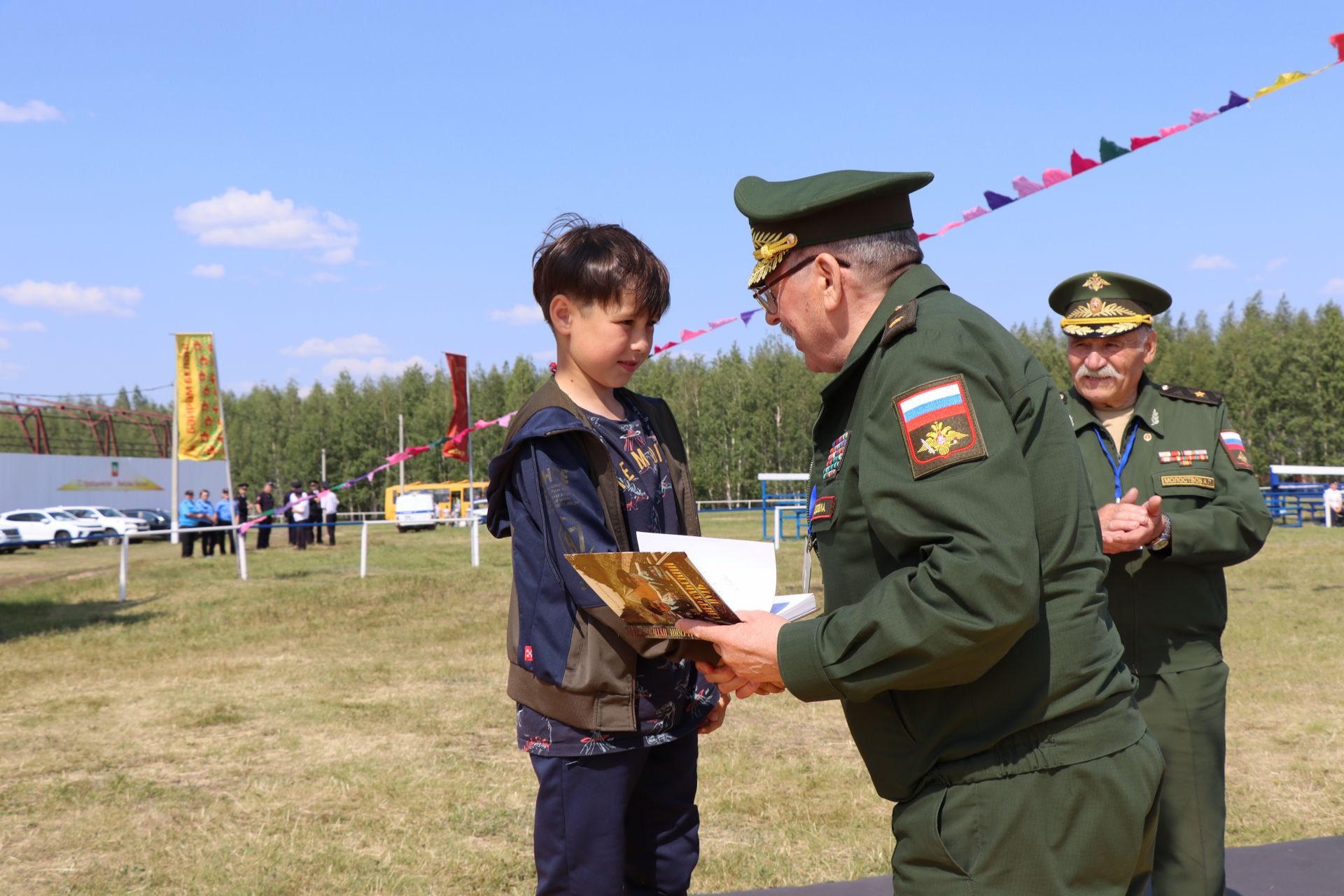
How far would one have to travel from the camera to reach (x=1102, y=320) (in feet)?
9.99


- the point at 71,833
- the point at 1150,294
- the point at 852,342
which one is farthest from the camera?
the point at 71,833

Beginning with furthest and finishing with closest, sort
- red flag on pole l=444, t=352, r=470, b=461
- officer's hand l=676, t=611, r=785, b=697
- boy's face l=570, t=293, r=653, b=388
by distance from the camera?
1. red flag on pole l=444, t=352, r=470, b=461
2. boy's face l=570, t=293, r=653, b=388
3. officer's hand l=676, t=611, r=785, b=697

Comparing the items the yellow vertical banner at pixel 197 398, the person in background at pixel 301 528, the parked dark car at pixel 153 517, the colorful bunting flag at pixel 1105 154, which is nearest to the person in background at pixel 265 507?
the person in background at pixel 301 528

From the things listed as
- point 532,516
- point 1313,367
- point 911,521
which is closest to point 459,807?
point 532,516

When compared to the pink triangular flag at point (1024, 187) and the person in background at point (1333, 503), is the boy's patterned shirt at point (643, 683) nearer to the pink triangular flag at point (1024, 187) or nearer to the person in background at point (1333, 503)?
the pink triangular flag at point (1024, 187)

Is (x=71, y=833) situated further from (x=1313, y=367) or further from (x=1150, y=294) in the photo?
(x=1313, y=367)

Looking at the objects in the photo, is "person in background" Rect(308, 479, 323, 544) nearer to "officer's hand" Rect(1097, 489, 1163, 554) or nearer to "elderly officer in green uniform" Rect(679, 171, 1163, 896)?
"officer's hand" Rect(1097, 489, 1163, 554)

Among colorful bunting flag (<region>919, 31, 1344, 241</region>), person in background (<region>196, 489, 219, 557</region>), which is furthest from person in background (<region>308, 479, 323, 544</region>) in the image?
colorful bunting flag (<region>919, 31, 1344, 241</region>)

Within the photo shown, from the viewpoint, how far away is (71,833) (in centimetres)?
445

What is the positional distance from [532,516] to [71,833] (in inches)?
141

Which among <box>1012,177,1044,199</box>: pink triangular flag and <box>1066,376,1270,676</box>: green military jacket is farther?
<box>1012,177,1044,199</box>: pink triangular flag

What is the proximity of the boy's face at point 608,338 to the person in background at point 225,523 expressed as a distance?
72.3 feet

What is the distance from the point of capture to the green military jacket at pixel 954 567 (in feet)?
4.30

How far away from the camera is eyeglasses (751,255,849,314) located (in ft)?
5.21
